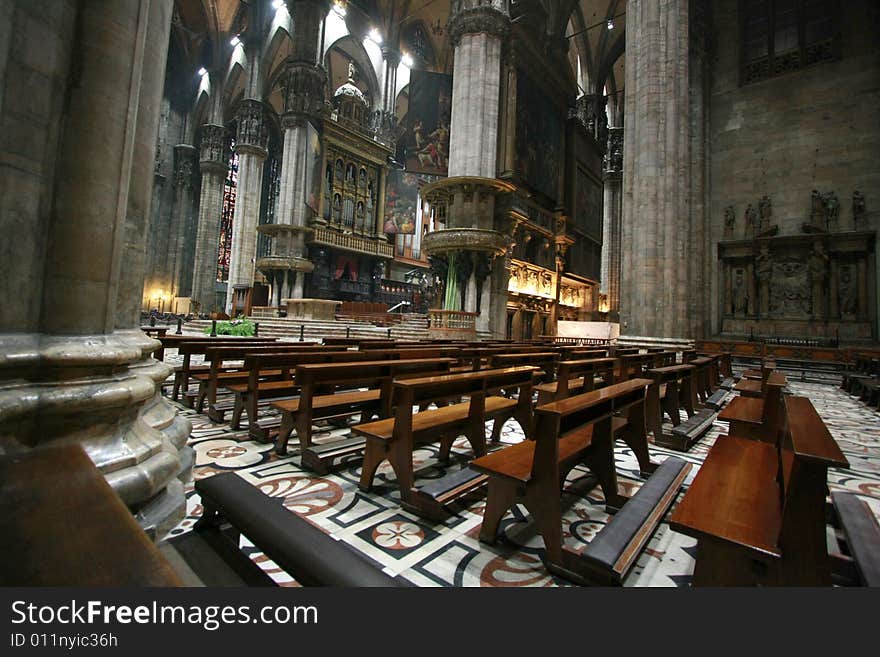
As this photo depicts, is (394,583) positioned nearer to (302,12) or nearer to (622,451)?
(622,451)

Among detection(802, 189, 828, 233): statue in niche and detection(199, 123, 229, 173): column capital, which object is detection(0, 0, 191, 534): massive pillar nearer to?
detection(802, 189, 828, 233): statue in niche

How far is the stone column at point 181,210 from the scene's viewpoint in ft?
91.8

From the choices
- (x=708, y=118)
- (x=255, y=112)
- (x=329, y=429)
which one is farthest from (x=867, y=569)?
(x=255, y=112)

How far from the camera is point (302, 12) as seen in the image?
20438 mm

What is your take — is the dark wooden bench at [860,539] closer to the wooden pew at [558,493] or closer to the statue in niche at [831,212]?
the wooden pew at [558,493]

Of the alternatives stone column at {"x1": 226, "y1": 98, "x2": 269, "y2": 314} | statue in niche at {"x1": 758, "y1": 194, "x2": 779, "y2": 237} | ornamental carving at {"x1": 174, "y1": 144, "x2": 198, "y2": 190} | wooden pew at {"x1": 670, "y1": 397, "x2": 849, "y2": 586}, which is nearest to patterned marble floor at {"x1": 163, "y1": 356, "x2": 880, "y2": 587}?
wooden pew at {"x1": 670, "y1": 397, "x2": 849, "y2": 586}

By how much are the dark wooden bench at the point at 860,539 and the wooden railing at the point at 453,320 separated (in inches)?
439

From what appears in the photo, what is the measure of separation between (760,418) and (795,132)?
53.6 ft

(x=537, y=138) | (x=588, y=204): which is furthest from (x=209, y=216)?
(x=588, y=204)

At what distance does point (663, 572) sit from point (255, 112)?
27.8 m

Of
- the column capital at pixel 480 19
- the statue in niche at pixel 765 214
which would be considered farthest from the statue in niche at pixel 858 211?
the column capital at pixel 480 19

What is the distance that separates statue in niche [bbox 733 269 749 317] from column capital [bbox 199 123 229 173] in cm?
2898

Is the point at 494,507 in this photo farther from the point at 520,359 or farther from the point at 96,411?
the point at 520,359

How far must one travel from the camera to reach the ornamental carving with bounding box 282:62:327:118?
69.4 feet
